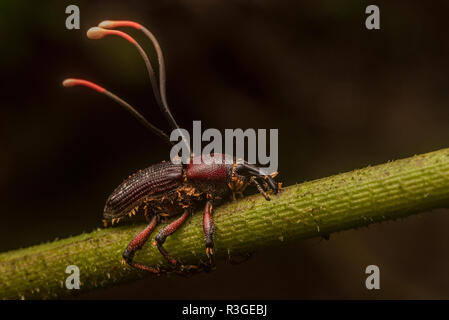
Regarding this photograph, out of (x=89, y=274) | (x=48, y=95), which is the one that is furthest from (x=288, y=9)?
(x=89, y=274)

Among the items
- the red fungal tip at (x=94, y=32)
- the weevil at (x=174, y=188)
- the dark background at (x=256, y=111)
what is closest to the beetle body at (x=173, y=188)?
the weevil at (x=174, y=188)

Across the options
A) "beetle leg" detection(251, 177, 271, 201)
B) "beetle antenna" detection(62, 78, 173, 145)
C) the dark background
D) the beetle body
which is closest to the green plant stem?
"beetle leg" detection(251, 177, 271, 201)

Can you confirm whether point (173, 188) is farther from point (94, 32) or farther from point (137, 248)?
point (94, 32)

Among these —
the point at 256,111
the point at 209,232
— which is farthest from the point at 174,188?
the point at 256,111

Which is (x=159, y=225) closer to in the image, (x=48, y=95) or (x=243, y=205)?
(x=243, y=205)

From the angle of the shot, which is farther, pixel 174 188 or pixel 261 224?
pixel 174 188
